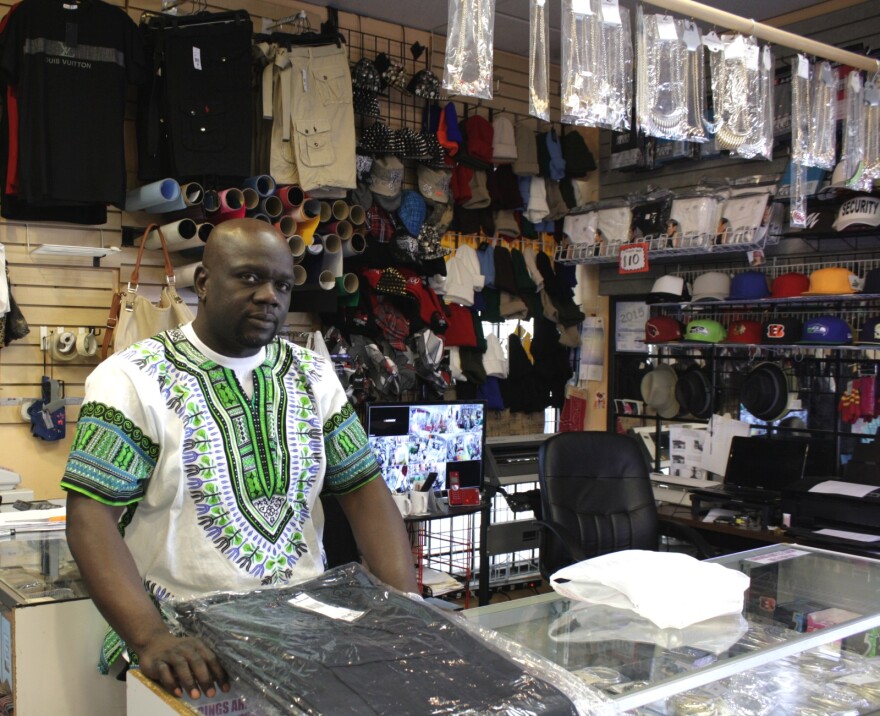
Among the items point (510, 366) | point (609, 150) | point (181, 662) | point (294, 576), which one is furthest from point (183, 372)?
point (609, 150)

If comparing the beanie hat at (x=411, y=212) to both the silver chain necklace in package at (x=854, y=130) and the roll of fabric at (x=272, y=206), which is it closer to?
the roll of fabric at (x=272, y=206)

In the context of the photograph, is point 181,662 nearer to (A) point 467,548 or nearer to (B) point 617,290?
(A) point 467,548

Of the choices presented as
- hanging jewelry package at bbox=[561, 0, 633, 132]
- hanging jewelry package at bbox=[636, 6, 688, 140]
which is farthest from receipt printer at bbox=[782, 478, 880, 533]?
hanging jewelry package at bbox=[561, 0, 633, 132]

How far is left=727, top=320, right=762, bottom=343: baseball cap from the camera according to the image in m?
4.99

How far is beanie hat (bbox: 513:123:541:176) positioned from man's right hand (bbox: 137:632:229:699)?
512 centimetres

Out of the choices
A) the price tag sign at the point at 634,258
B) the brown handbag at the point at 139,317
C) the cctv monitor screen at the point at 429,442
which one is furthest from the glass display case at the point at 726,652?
→ the price tag sign at the point at 634,258

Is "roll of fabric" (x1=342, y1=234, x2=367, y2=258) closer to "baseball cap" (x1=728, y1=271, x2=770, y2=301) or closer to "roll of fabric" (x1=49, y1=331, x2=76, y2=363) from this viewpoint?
"roll of fabric" (x1=49, y1=331, x2=76, y2=363)

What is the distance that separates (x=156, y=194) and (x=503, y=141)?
2.46 m

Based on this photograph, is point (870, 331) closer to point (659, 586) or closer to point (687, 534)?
point (687, 534)

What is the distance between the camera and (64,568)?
2.28 m

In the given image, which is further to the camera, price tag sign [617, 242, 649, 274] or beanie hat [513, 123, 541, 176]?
beanie hat [513, 123, 541, 176]

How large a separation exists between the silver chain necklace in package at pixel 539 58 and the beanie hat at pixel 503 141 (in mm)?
3326

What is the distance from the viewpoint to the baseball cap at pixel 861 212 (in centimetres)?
441

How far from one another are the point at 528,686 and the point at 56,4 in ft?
13.5
